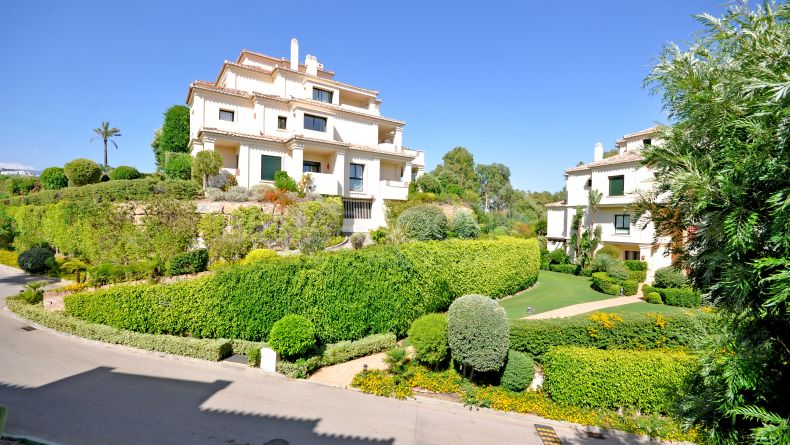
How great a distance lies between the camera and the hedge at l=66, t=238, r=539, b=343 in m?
11.3

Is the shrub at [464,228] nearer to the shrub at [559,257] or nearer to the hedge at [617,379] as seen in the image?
the hedge at [617,379]

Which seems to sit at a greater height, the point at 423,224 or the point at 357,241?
the point at 423,224

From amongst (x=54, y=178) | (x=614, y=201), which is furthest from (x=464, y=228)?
(x=54, y=178)

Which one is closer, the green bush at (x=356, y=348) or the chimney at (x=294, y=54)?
the green bush at (x=356, y=348)

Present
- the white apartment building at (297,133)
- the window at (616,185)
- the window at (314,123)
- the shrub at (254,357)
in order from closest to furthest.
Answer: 1. the shrub at (254,357)
2. the white apartment building at (297,133)
3. the window at (314,123)
4. the window at (616,185)

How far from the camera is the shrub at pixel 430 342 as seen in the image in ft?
35.4

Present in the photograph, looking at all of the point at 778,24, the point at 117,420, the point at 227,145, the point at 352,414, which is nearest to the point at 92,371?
the point at 117,420

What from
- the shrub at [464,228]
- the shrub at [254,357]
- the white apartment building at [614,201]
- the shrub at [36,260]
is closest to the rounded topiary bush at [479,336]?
the shrub at [254,357]

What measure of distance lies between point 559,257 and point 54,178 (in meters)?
46.2

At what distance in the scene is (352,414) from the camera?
843cm

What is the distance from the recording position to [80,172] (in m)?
25.7

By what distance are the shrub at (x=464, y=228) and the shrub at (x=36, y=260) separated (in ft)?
85.5

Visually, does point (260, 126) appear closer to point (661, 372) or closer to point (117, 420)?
point (117, 420)

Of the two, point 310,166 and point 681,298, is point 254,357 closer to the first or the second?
point 310,166
